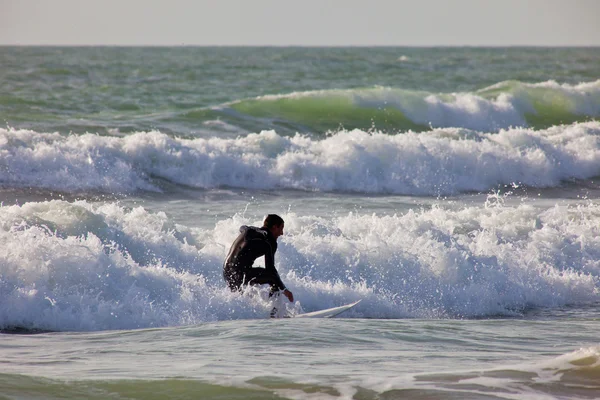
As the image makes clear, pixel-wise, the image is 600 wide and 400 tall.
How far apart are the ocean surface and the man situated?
0.27 m

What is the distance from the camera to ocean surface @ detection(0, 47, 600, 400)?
274 inches

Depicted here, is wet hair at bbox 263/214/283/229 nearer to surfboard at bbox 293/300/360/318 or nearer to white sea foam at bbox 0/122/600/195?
surfboard at bbox 293/300/360/318

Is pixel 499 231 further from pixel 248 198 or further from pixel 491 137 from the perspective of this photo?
pixel 491 137

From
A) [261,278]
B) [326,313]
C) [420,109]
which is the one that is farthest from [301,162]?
[261,278]

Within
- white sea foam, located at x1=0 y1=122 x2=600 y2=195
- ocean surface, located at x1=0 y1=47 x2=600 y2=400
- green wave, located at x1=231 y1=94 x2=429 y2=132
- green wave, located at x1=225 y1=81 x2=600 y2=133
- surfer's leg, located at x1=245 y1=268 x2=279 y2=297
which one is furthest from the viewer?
green wave, located at x1=225 y1=81 x2=600 y2=133

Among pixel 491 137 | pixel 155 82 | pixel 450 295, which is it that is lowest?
pixel 450 295

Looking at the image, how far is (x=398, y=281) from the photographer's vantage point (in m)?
11.7

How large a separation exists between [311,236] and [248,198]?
19.0ft

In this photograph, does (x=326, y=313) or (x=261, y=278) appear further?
(x=326, y=313)

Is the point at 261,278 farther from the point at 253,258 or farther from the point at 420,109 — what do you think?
the point at 420,109

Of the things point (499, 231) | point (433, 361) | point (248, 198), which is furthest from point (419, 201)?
point (433, 361)

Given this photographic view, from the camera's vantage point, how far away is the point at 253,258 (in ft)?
31.3

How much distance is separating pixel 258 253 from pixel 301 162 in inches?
448

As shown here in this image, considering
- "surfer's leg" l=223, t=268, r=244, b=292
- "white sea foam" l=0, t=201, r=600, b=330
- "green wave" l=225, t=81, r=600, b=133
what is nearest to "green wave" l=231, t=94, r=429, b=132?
"green wave" l=225, t=81, r=600, b=133
